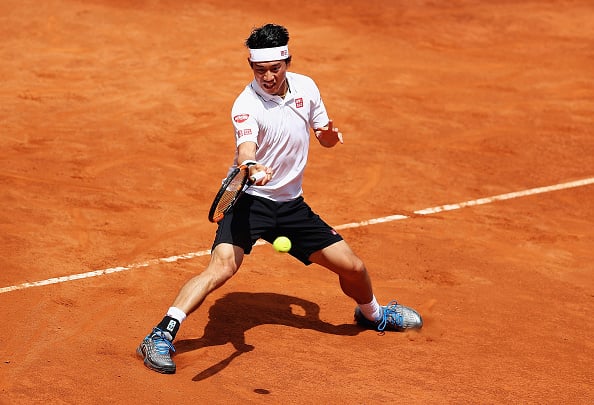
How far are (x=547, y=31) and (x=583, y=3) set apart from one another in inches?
79.7

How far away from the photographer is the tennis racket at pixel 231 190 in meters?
6.92

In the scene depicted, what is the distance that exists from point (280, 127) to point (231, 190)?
0.68 m

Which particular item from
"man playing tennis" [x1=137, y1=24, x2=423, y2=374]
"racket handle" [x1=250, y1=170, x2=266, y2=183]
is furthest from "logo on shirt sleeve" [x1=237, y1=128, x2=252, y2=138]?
"racket handle" [x1=250, y1=170, x2=266, y2=183]

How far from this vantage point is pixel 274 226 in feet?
25.4

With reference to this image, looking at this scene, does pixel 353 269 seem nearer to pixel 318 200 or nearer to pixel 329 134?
pixel 329 134

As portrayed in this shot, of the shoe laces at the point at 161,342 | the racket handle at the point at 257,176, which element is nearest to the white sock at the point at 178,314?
the shoe laces at the point at 161,342

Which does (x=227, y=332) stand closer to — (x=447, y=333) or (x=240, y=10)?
(x=447, y=333)

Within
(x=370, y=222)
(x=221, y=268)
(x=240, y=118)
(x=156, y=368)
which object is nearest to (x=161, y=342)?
(x=156, y=368)

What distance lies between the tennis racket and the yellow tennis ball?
18.2 inches

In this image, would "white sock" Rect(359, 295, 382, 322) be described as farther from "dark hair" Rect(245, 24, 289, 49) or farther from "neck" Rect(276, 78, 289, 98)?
"dark hair" Rect(245, 24, 289, 49)

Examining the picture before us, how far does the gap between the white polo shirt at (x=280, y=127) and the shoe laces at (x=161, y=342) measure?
4.31 feet

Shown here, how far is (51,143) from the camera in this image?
1227 centimetres

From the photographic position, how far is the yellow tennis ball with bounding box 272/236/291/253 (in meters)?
7.43

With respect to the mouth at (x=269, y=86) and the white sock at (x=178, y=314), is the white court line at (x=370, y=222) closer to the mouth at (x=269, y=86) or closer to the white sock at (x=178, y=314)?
the white sock at (x=178, y=314)
